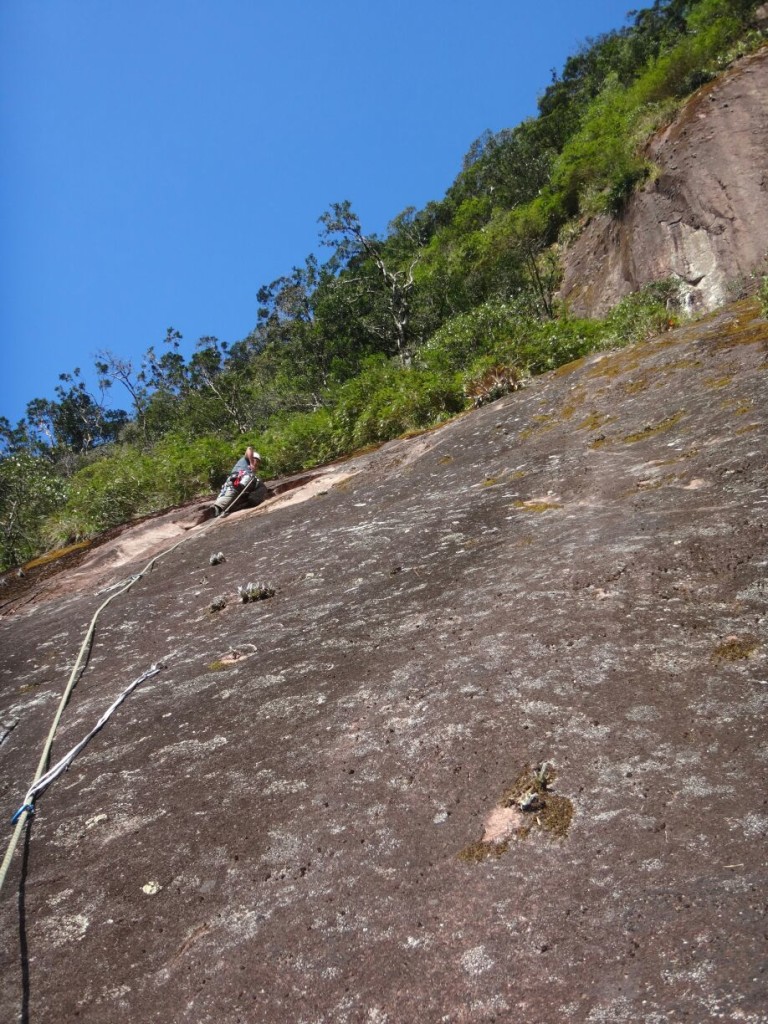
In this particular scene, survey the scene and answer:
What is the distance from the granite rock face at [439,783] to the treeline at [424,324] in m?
8.16

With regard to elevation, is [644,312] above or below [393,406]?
below

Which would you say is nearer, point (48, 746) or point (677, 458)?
point (48, 746)

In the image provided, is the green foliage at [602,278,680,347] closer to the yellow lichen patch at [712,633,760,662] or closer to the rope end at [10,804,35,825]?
the yellow lichen patch at [712,633,760,662]

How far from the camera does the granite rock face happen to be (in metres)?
2.44

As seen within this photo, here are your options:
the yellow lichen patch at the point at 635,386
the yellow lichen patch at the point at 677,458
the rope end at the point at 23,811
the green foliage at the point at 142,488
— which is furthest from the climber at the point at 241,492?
the rope end at the point at 23,811

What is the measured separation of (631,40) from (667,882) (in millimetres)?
63033

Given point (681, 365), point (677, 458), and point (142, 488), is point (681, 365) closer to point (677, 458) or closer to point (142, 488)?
point (677, 458)

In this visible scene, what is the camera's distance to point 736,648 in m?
3.66

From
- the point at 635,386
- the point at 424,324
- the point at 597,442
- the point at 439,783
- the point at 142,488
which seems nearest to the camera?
the point at 439,783

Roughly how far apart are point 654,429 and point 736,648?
424 cm

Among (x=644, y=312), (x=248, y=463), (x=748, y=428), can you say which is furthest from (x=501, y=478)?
(x=644, y=312)

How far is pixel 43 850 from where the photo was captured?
347 centimetres

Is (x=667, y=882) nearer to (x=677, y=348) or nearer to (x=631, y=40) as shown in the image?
(x=677, y=348)

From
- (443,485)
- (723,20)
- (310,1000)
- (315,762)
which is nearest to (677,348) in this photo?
(443,485)
